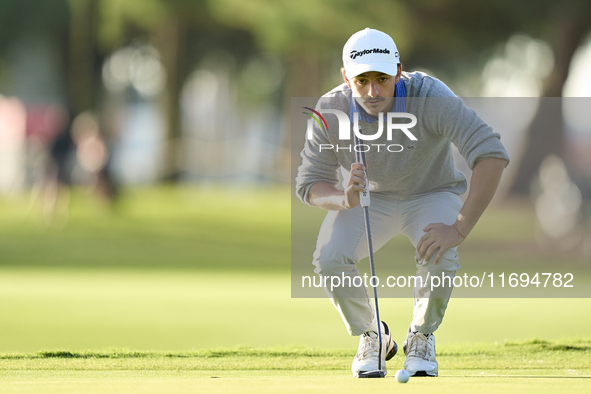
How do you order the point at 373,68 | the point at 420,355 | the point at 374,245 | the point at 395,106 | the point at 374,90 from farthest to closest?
the point at 374,245 → the point at 420,355 → the point at 395,106 → the point at 374,90 → the point at 373,68

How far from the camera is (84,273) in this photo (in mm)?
15523

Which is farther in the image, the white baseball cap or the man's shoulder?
the man's shoulder

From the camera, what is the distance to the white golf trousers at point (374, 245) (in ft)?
17.7

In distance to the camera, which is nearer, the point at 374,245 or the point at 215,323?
the point at 374,245

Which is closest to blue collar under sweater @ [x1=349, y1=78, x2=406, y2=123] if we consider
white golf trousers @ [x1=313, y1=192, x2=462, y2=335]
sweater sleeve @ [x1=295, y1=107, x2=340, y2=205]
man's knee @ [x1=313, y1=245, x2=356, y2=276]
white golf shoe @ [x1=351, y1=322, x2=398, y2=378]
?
sweater sleeve @ [x1=295, y1=107, x2=340, y2=205]

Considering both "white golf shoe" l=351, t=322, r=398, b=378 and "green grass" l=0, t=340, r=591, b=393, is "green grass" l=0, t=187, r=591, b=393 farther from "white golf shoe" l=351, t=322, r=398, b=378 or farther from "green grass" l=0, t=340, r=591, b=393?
"white golf shoe" l=351, t=322, r=398, b=378

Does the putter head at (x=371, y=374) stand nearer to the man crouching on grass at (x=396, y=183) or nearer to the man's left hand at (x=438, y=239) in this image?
the man crouching on grass at (x=396, y=183)

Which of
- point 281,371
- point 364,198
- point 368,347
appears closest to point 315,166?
point 364,198

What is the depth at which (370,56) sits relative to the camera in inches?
199

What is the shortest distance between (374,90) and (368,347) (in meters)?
1.39

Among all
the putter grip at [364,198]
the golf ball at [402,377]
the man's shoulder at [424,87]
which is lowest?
the golf ball at [402,377]

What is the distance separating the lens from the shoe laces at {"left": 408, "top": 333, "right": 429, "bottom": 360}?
5387mm

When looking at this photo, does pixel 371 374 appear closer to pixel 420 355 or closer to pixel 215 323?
pixel 420 355

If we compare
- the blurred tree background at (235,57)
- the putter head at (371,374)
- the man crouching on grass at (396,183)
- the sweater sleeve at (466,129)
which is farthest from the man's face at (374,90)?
the blurred tree background at (235,57)
